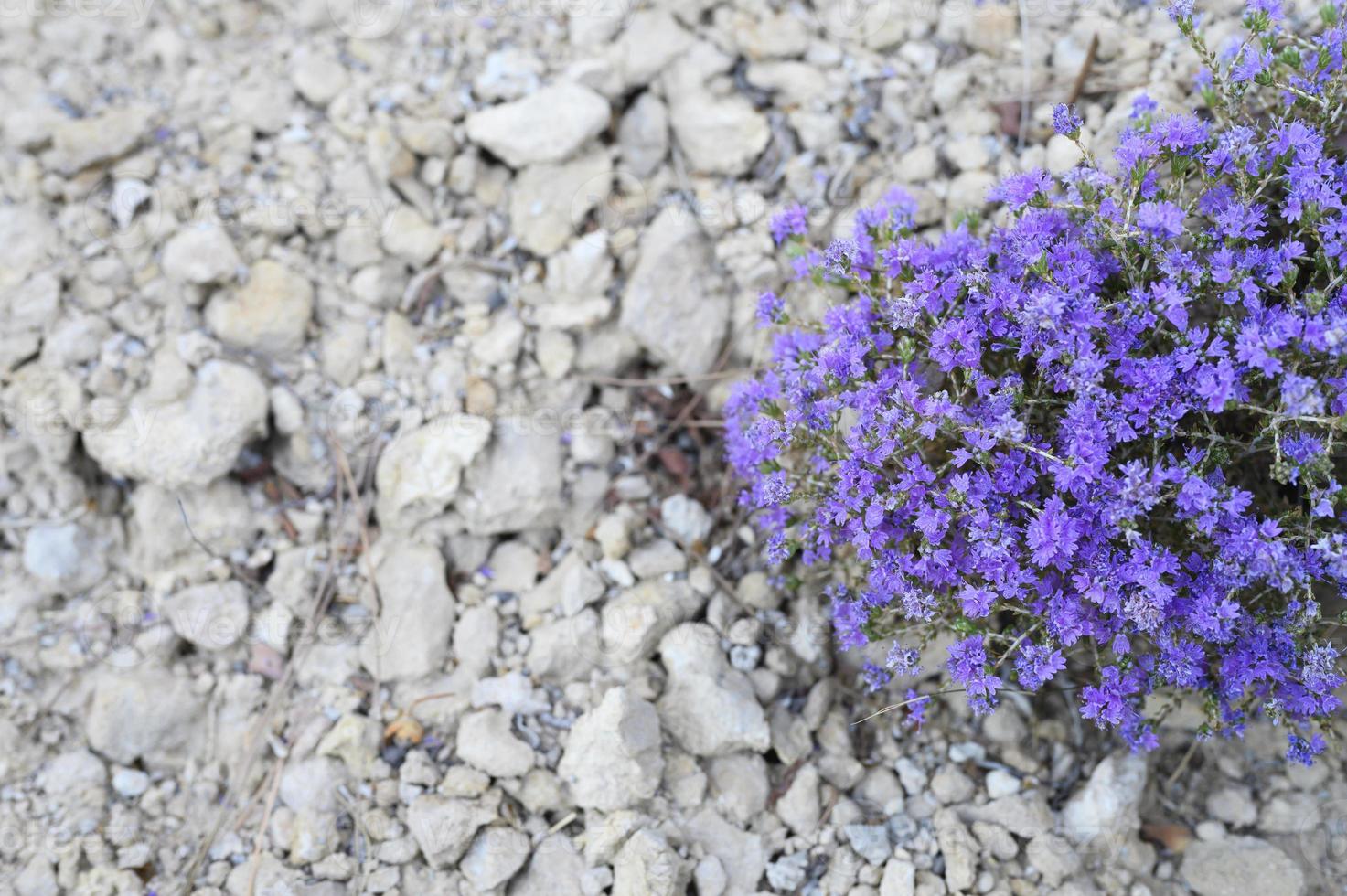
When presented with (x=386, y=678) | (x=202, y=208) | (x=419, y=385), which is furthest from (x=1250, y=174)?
(x=202, y=208)

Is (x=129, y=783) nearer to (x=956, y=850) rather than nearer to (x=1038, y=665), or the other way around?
(x=956, y=850)

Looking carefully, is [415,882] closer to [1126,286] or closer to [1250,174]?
[1126,286]

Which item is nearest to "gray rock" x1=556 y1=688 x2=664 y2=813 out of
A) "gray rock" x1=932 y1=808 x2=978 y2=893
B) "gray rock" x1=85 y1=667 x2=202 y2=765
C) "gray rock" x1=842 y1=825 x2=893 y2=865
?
"gray rock" x1=842 y1=825 x2=893 y2=865

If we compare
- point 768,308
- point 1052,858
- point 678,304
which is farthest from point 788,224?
point 1052,858

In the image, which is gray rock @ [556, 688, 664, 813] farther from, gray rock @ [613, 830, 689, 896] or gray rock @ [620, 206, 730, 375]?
gray rock @ [620, 206, 730, 375]

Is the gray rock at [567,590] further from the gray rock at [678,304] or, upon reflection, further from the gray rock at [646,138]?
the gray rock at [646,138]

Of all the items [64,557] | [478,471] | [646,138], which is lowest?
[64,557]
